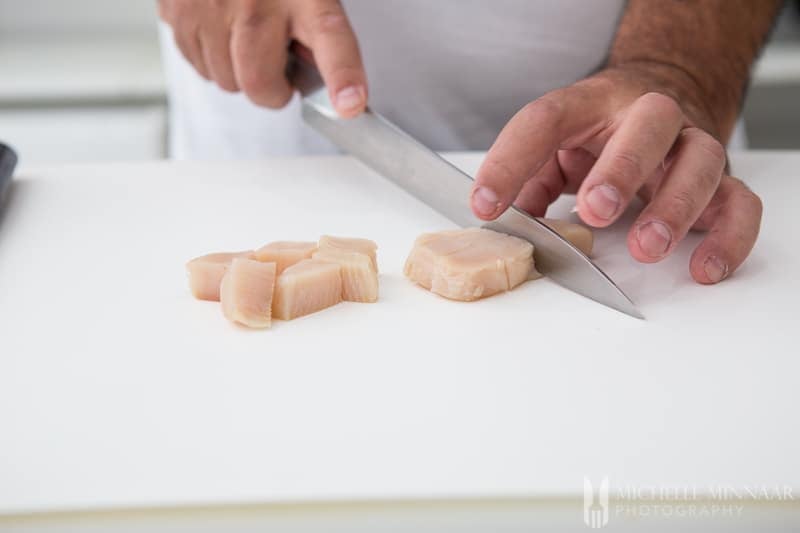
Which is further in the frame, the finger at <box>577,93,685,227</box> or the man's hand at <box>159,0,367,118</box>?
the man's hand at <box>159,0,367,118</box>

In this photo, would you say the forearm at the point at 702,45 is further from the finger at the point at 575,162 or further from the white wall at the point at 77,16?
the white wall at the point at 77,16

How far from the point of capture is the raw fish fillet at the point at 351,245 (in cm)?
105

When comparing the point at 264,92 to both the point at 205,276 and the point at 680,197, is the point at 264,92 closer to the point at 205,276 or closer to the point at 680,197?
the point at 205,276

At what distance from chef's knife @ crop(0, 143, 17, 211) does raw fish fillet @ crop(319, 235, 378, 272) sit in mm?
463

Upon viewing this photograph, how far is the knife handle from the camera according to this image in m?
1.26

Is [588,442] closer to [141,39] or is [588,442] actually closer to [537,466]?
[537,466]

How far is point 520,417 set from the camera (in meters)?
0.82

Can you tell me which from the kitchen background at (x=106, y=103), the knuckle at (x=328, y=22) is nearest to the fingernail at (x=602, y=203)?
the knuckle at (x=328, y=22)

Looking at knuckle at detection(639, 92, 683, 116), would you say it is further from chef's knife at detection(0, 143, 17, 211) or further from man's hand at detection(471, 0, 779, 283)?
chef's knife at detection(0, 143, 17, 211)

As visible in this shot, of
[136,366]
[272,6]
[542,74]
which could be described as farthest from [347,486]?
[542,74]

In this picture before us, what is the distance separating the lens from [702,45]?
1.56 metres

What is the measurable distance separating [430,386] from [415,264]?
8.3 inches

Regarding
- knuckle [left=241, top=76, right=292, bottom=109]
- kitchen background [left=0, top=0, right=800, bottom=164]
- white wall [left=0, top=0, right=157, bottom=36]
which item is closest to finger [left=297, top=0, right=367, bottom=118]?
knuckle [left=241, top=76, right=292, bottom=109]

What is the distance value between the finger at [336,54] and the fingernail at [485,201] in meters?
0.26
